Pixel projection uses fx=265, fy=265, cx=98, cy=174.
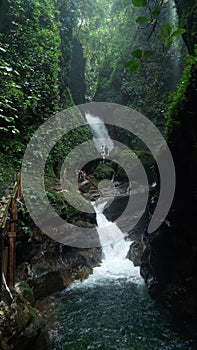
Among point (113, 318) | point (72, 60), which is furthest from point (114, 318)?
point (72, 60)

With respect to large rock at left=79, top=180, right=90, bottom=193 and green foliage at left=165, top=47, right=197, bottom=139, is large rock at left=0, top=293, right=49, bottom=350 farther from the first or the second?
large rock at left=79, top=180, right=90, bottom=193

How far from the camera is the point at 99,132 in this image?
2359 centimetres

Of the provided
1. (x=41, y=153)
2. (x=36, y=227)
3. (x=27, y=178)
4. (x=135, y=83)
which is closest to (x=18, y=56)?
(x=41, y=153)

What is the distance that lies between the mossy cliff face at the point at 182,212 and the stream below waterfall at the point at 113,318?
1.85ft

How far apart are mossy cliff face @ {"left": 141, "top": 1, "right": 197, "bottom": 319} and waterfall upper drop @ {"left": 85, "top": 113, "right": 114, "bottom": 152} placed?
14862 millimetres

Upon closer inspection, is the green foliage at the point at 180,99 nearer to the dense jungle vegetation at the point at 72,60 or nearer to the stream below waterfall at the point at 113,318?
the dense jungle vegetation at the point at 72,60

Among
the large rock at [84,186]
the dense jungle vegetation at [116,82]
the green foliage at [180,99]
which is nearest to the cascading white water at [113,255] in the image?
the dense jungle vegetation at [116,82]

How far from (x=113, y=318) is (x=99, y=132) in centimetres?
1846

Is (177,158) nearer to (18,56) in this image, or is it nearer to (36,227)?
(36,227)

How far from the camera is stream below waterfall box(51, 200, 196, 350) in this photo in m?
5.55

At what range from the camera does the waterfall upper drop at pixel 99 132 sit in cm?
2252

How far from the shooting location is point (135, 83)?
72.6 ft

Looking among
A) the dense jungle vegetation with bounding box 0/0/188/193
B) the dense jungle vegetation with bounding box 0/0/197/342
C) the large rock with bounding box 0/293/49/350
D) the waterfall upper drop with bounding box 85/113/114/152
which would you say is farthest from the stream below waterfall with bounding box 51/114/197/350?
the waterfall upper drop with bounding box 85/113/114/152

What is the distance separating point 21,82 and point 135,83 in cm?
1382
